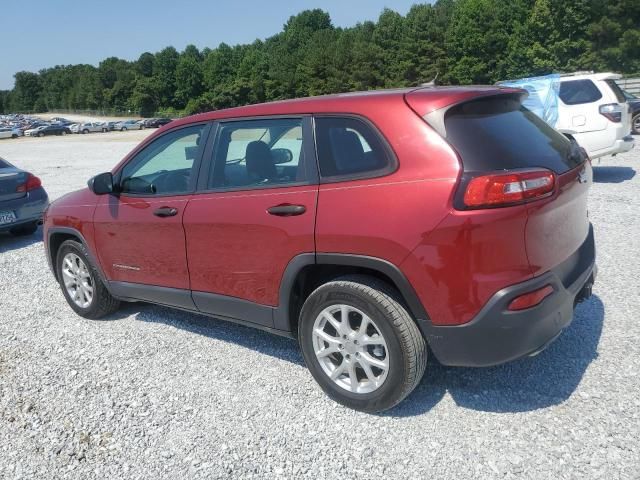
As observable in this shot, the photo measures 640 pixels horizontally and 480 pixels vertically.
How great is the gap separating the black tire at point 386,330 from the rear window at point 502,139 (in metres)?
0.80

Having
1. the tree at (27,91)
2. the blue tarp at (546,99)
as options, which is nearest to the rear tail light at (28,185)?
the blue tarp at (546,99)

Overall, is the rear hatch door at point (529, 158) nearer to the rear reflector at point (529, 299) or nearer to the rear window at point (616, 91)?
the rear reflector at point (529, 299)

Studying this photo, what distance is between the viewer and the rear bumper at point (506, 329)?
2584 mm

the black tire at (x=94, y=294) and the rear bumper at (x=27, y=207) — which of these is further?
the rear bumper at (x=27, y=207)

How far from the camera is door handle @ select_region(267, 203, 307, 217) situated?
3023 mm

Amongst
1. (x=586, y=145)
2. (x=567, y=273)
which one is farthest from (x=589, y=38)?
(x=567, y=273)

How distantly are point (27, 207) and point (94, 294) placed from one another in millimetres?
4043

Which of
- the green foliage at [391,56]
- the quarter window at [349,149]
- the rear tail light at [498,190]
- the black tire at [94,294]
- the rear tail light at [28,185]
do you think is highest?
the green foliage at [391,56]

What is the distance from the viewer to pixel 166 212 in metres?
3.76

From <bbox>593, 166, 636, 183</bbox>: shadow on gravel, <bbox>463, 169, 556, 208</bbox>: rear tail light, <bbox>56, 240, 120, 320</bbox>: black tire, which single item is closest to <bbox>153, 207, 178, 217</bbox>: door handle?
<bbox>56, 240, 120, 320</bbox>: black tire

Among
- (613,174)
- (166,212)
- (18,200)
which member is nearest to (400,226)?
(166,212)

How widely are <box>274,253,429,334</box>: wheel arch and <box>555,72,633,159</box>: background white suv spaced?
7700 mm

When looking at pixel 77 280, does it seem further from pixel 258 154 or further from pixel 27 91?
pixel 27 91

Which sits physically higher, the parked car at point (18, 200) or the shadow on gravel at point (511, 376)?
the parked car at point (18, 200)
